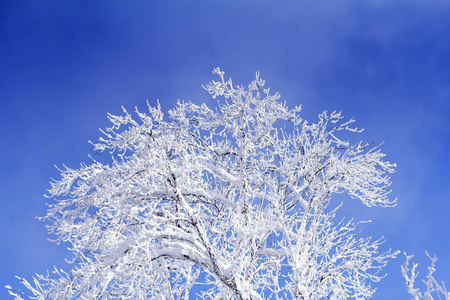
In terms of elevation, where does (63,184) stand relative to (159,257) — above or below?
above

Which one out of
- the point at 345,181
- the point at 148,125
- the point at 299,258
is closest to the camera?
the point at 299,258

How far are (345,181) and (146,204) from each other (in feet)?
13.7

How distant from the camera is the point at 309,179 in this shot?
754 cm

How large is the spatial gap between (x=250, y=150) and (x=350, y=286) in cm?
339

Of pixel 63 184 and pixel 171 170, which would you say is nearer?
pixel 171 170

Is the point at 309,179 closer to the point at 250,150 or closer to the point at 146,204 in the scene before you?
the point at 250,150

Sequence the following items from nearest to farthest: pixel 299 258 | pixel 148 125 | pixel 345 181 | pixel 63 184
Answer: pixel 299 258 < pixel 148 125 < pixel 63 184 < pixel 345 181

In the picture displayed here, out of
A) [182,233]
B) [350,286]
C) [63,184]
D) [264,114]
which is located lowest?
[350,286]

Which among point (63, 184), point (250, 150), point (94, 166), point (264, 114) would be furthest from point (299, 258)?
point (63, 184)

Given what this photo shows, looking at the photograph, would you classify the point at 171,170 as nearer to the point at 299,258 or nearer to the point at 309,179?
the point at 299,258

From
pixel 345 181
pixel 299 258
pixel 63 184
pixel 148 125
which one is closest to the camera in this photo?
pixel 299 258

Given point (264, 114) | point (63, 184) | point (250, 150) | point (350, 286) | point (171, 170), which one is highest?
point (264, 114)

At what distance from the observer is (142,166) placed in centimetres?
606

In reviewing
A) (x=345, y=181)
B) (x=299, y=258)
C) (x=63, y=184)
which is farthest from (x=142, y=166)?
(x=345, y=181)
